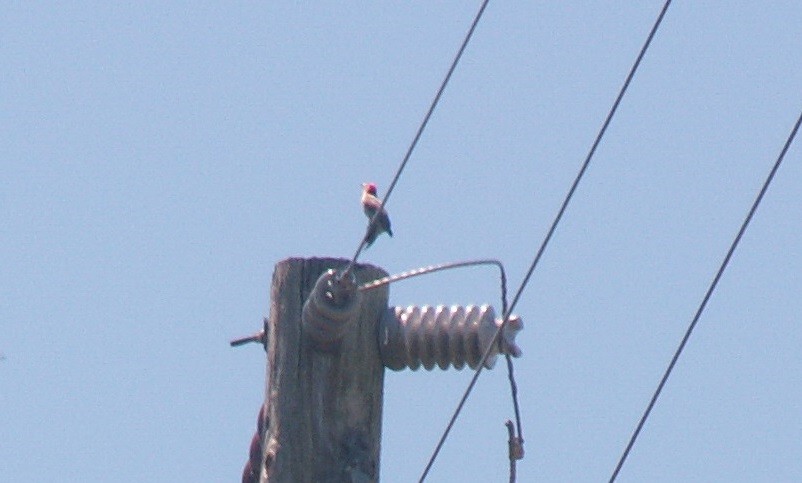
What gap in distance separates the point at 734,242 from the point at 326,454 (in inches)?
48.2

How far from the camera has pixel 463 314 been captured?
7.22 meters

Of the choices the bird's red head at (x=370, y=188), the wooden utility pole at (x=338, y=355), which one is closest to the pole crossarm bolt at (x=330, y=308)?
the wooden utility pole at (x=338, y=355)

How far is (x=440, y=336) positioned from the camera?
7203 mm

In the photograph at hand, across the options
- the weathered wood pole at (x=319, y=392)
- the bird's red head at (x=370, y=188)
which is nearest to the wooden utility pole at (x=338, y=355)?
the weathered wood pole at (x=319, y=392)

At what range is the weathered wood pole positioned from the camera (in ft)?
23.1

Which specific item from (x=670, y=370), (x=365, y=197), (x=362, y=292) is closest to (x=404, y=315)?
(x=362, y=292)

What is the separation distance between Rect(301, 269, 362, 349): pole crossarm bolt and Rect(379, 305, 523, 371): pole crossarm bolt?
13 cm

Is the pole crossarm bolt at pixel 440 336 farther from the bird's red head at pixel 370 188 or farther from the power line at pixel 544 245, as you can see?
the bird's red head at pixel 370 188

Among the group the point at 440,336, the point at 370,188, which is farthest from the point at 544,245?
the point at 370,188

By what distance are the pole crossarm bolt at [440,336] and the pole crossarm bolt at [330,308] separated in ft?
0.43

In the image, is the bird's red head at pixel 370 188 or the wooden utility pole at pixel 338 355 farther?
the bird's red head at pixel 370 188

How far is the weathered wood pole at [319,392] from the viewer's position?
705cm

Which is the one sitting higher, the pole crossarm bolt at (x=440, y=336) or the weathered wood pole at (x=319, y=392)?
the pole crossarm bolt at (x=440, y=336)

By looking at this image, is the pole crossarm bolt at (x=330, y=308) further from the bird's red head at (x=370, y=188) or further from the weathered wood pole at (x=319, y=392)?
the bird's red head at (x=370, y=188)
